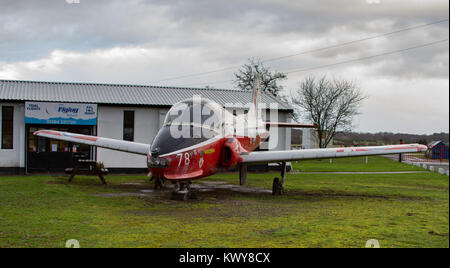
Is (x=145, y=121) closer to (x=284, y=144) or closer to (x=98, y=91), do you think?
(x=98, y=91)

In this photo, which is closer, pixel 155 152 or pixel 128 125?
pixel 155 152

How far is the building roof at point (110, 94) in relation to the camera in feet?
77.8

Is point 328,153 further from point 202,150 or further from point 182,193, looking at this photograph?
point 182,193

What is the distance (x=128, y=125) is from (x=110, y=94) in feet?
8.65

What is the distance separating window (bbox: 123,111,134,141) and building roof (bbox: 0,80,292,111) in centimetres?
74

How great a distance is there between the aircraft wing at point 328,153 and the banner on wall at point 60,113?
11360 millimetres

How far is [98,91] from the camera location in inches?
1025

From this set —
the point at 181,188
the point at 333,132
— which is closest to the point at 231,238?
the point at 181,188

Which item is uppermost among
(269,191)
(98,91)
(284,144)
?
(98,91)

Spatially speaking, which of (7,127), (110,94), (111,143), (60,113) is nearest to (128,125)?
(110,94)

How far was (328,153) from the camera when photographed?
1439 cm

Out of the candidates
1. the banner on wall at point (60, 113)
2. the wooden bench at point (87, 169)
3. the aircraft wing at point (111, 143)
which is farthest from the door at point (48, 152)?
the wooden bench at point (87, 169)

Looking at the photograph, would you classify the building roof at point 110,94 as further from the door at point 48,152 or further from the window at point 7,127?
the door at point 48,152
